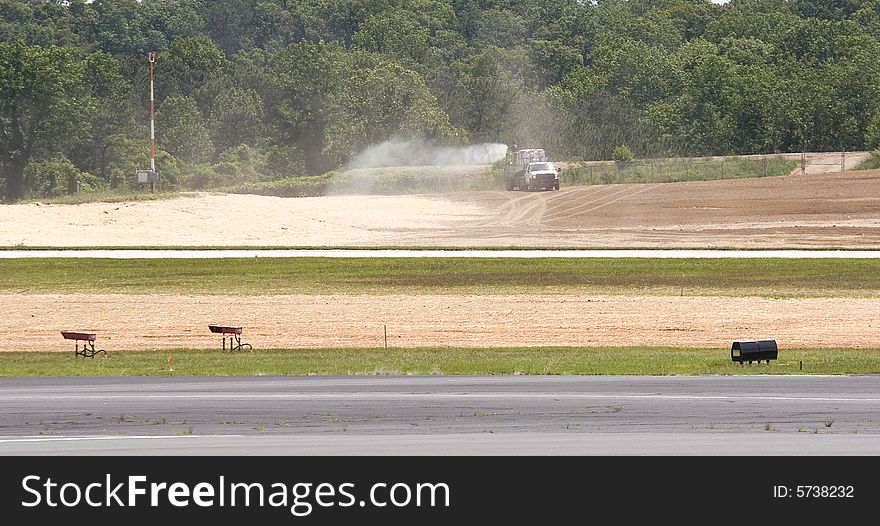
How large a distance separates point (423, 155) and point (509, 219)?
45.7 meters

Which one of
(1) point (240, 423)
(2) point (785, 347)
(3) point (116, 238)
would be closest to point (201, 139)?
(3) point (116, 238)

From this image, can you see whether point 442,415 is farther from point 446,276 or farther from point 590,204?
point 590,204

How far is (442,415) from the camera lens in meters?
21.5

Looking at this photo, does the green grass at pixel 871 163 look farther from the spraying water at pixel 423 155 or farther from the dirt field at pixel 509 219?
the spraying water at pixel 423 155

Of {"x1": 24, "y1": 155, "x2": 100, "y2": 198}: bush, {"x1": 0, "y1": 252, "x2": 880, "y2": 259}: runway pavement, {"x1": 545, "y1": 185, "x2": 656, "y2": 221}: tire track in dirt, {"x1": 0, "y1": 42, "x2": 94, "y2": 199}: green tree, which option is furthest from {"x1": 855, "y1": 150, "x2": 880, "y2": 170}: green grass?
{"x1": 0, "y1": 42, "x2": 94, "y2": 199}: green tree

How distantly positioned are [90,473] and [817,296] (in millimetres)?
30294

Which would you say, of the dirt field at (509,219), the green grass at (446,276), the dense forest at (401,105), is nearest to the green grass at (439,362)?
the green grass at (446,276)

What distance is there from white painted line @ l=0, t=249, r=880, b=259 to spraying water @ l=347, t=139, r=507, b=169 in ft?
192

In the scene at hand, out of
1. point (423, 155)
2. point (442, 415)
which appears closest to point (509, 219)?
point (423, 155)

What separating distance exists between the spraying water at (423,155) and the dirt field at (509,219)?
31527mm

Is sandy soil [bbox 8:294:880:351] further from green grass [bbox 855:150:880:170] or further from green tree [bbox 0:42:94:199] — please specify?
green tree [bbox 0:42:94:199]

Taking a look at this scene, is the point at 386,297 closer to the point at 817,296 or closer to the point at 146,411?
the point at 817,296

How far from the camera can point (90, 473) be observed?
52.2 feet

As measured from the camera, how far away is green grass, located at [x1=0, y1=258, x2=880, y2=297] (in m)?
43.4
